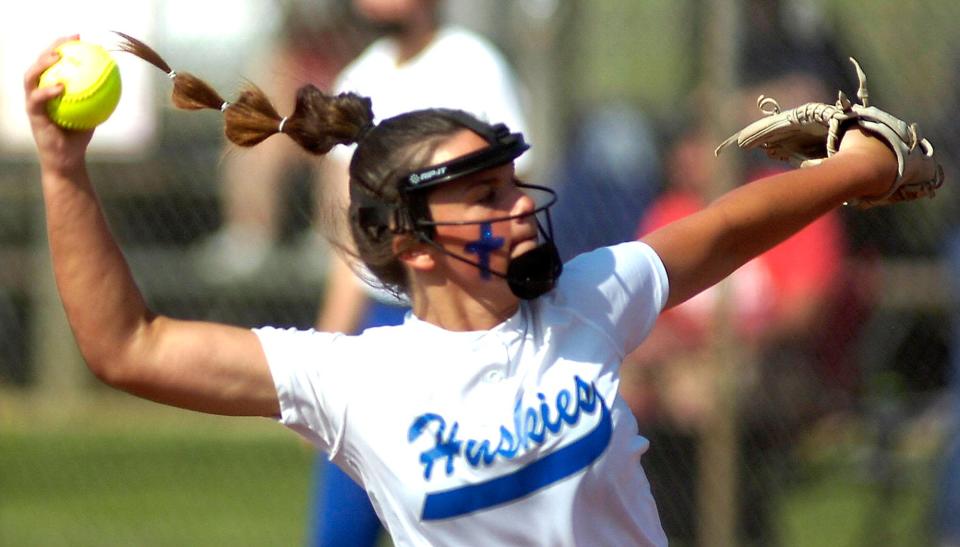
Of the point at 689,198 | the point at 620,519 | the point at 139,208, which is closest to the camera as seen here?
the point at 620,519

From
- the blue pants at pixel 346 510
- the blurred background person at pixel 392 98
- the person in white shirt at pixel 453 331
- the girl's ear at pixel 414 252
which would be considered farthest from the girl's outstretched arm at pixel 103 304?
the blue pants at pixel 346 510

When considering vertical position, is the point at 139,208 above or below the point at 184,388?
below

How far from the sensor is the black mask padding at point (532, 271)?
2.70 metres

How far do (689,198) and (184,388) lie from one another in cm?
341

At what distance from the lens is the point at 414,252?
2.87 m

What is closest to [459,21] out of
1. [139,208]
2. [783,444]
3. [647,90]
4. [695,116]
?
[647,90]

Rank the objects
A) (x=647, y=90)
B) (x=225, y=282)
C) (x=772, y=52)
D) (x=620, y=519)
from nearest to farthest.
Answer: (x=620, y=519) → (x=772, y=52) → (x=647, y=90) → (x=225, y=282)

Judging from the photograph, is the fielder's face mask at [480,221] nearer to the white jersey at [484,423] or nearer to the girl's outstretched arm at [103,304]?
the white jersey at [484,423]

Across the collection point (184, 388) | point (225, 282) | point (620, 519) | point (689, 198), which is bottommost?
point (225, 282)

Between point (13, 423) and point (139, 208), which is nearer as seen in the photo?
point (139, 208)

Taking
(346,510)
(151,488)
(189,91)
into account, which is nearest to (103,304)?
(189,91)

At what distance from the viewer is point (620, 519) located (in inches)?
109

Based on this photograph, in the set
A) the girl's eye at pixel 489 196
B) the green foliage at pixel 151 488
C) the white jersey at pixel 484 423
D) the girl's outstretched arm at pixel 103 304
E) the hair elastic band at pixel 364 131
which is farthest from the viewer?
the green foliage at pixel 151 488

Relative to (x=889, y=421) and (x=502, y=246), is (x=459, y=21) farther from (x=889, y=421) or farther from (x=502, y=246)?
(x=502, y=246)
